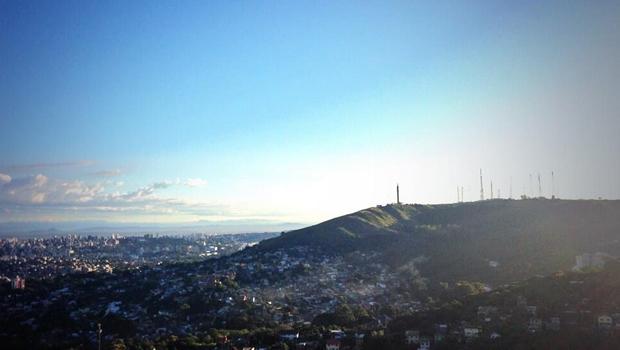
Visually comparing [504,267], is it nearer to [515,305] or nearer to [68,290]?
[515,305]

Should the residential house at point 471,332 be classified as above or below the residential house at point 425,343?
above

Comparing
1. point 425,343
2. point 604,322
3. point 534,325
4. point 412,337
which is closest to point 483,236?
point 534,325

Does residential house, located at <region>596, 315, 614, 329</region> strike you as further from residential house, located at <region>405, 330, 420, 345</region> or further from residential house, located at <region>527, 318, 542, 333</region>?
residential house, located at <region>405, 330, 420, 345</region>

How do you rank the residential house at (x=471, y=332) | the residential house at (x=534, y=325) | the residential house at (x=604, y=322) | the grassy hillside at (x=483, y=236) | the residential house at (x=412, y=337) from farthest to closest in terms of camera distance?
the grassy hillside at (x=483, y=236), the residential house at (x=412, y=337), the residential house at (x=471, y=332), the residential house at (x=534, y=325), the residential house at (x=604, y=322)

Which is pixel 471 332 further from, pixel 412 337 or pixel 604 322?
pixel 604 322

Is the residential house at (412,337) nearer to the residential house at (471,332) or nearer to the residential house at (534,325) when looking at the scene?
the residential house at (471,332)

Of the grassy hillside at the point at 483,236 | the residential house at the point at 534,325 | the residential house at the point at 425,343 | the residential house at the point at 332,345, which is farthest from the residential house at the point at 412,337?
the grassy hillside at the point at 483,236

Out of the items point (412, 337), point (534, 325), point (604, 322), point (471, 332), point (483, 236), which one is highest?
point (483, 236)

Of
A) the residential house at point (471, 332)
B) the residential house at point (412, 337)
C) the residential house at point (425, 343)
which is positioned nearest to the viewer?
the residential house at point (425, 343)

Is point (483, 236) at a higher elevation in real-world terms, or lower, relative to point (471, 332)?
higher
